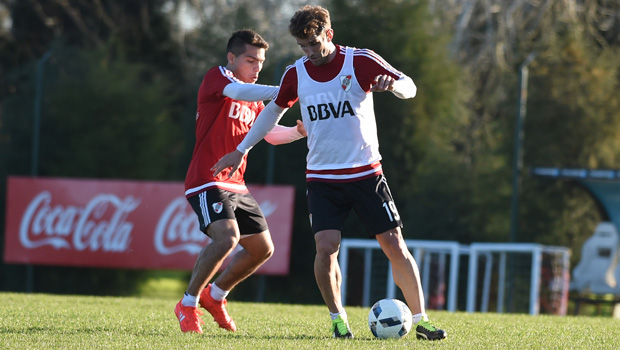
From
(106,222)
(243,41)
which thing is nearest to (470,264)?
(106,222)

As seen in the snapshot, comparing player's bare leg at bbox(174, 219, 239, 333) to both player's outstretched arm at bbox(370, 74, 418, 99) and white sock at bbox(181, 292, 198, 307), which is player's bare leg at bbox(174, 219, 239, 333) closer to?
white sock at bbox(181, 292, 198, 307)

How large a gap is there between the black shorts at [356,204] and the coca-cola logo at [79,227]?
935cm

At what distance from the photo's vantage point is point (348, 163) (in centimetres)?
540

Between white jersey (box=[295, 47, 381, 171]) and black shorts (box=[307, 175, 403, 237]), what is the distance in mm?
116

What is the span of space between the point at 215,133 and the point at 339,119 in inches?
37.6

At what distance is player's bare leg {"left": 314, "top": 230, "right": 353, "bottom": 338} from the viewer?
5.39 m

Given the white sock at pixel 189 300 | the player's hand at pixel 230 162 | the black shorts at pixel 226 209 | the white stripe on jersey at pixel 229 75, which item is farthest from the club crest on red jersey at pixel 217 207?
the white stripe on jersey at pixel 229 75

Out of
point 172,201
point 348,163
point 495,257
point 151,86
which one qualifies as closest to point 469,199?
point 495,257

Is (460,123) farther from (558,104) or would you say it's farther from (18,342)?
(18,342)

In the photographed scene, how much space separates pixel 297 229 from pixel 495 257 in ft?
11.4

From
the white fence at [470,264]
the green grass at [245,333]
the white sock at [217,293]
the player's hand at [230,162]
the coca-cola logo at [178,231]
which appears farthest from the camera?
the coca-cola logo at [178,231]

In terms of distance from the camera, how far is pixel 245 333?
5676 millimetres

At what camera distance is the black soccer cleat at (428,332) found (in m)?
5.22

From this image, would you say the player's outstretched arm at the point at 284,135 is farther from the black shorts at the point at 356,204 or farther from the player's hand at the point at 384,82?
the player's hand at the point at 384,82
